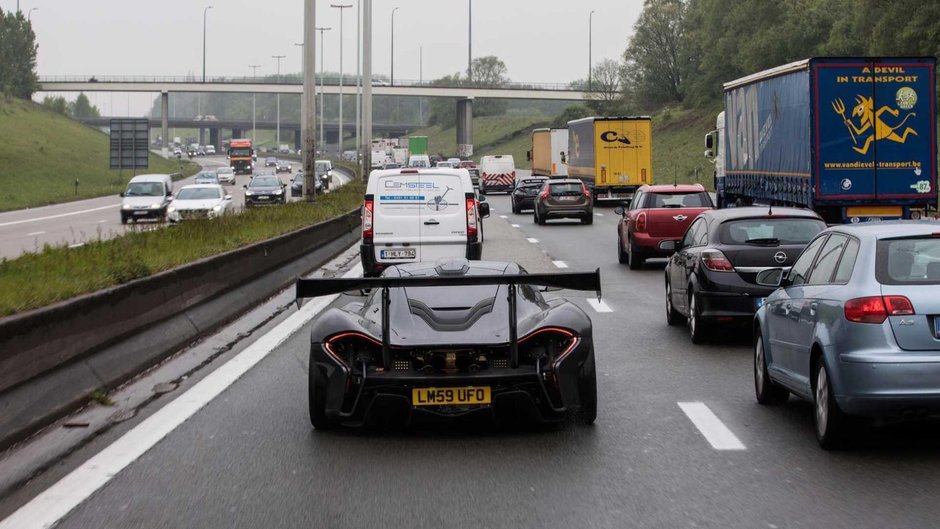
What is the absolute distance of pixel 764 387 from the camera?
9922mm

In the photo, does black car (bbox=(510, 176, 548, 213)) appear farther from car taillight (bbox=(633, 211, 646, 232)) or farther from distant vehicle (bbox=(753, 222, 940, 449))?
distant vehicle (bbox=(753, 222, 940, 449))

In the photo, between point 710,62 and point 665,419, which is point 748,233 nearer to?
point 665,419

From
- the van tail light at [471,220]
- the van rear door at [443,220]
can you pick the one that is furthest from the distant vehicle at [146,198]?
A: the van tail light at [471,220]

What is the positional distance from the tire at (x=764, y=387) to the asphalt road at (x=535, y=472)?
0.52ft

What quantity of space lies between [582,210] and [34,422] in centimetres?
3407

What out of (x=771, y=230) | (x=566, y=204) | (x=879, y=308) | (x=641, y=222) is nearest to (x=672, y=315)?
(x=771, y=230)

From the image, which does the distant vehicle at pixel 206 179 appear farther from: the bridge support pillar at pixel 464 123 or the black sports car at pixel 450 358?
the bridge support pillar at pixel 464 123

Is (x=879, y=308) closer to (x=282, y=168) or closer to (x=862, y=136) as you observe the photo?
(x=862, y=136)

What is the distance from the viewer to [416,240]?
20.6 m

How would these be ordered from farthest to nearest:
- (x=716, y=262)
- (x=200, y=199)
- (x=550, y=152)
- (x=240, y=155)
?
(x=240, y=155) → (x=550, y=152) → (x=200, y=199) → (x=716, y=262)

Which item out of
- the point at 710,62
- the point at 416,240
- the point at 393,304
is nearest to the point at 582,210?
the point at 416,240

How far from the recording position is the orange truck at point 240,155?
134750 mm

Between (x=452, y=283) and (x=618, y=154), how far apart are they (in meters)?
43.2

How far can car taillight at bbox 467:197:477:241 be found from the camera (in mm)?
20469
